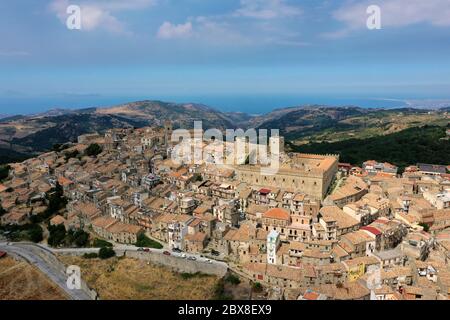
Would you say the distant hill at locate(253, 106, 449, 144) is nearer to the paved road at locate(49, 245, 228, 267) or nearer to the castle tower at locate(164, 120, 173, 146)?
the castle tower at locate(164, 120, 173, 146)

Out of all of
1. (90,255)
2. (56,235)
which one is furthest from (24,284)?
(56,235)

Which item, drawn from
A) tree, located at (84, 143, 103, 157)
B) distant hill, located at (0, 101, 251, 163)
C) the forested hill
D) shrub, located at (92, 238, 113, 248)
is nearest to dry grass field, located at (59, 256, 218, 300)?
shrub, located at (92, 238, 113, 248)

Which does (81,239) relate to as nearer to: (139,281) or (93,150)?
(139,281)

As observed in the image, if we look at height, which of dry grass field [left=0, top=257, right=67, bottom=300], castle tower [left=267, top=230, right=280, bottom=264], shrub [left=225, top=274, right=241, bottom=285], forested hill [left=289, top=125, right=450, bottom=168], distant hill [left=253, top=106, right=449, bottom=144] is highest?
distant hill [left=253, top=106, right=449, bottom=144]

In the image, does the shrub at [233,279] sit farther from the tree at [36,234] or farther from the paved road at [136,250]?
the tree at [36,234]

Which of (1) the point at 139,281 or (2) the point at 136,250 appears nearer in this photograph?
(1) the point at 139,281

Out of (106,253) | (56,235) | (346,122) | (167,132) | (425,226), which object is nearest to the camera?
(425,226)
